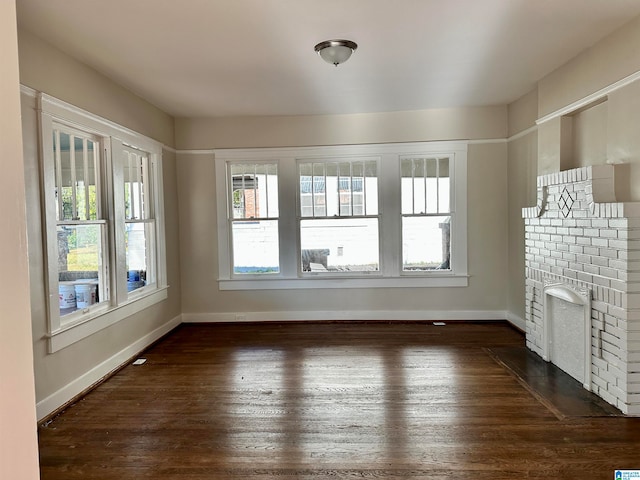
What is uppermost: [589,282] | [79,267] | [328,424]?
[79,267]

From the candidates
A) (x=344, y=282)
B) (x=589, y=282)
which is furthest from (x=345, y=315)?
(x=589, y=282)

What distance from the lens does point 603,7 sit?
2592mm

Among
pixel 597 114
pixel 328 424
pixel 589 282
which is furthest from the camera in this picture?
pixel 597 114

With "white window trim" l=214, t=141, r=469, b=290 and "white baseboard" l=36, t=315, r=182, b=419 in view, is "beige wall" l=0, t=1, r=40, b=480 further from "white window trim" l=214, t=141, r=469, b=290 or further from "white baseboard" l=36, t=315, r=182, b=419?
"white window trim" l=214, t=141, r=469, b=290

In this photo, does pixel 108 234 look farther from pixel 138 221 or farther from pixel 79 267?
pixel 138 221

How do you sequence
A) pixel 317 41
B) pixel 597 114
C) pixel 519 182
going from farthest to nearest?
pixel 519 182
pixel 597 114
pixel 317 41

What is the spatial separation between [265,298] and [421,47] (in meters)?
A: 3.56

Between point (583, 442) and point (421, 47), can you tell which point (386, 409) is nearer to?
point (583, 442)

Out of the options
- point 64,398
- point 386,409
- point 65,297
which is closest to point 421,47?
point 386,409

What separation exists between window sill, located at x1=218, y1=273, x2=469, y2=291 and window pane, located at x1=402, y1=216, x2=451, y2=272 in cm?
15

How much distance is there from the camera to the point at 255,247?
5.38 m

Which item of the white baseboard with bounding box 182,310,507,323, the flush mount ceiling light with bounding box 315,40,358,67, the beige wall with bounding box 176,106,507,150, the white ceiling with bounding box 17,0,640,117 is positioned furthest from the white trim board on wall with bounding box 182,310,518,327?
the flush mount ceiling light with bounding box 315,40,358,67

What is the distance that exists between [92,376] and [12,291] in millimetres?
3425

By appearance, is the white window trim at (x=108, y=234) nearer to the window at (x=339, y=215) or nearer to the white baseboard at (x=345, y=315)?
the white baseboard at (x=345, y=315)
